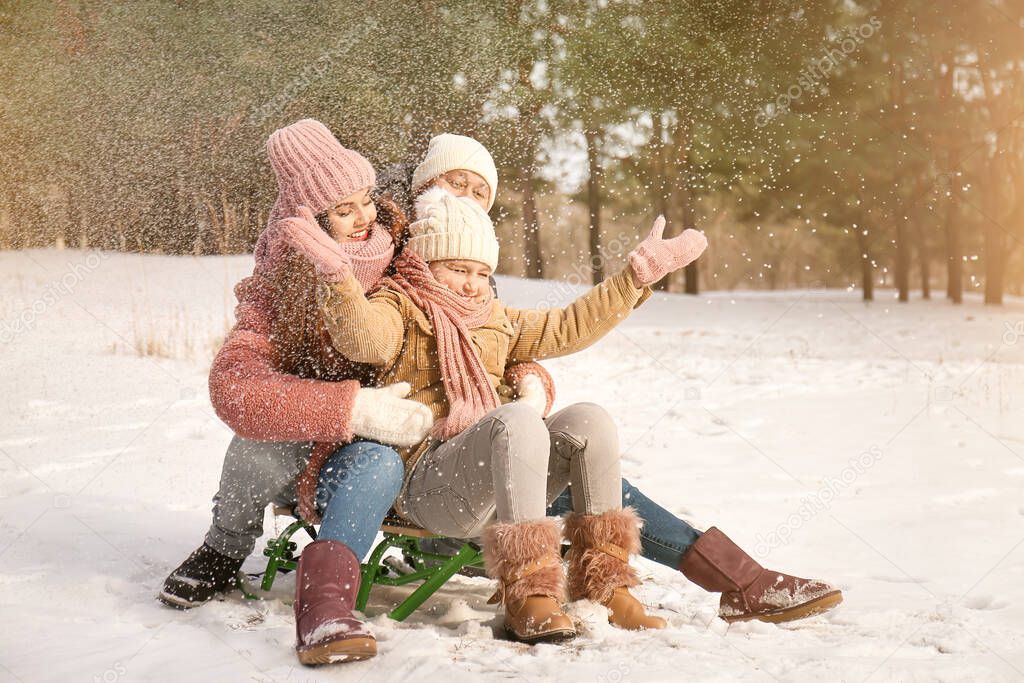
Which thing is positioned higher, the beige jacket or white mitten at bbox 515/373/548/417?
the beige jacket

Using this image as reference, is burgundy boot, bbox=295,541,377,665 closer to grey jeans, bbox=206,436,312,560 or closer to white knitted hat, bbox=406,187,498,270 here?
grey jeans, bbox=206,436,312,560

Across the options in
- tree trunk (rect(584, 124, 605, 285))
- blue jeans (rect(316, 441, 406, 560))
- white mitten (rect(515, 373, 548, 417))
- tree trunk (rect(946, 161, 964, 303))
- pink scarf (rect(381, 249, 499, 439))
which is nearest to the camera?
blue jeans (rect(316, 441, 406, 560))

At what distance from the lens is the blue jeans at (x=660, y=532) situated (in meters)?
2.51

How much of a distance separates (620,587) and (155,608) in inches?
47.0

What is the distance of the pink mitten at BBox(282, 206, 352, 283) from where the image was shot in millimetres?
2123

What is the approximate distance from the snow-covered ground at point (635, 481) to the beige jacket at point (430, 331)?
23.5 inches

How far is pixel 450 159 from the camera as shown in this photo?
3027mm

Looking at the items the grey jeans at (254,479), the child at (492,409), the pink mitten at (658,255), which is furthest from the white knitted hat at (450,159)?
the grey jeans at (254,479)

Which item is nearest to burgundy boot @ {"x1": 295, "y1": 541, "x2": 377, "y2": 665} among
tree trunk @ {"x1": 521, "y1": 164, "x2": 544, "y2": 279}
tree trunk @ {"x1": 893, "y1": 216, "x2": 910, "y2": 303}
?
tree trunk @ {"x1": 521, "y1": 164, "x2": 544, "y2": 279}

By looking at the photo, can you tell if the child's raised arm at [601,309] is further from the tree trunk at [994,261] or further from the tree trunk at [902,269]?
the tree trunk at [902,269]

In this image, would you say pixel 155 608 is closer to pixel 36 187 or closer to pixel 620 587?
pixel 620 587

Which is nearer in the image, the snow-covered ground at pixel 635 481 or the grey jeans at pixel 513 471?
the snow-covered ground at pixel 635 481

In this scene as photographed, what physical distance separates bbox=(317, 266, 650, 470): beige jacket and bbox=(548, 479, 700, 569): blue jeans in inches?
16.0

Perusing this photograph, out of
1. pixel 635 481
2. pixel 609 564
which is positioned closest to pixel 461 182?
pixel 609 564
